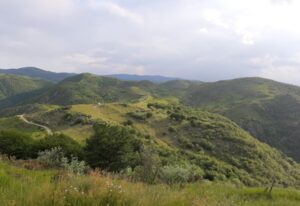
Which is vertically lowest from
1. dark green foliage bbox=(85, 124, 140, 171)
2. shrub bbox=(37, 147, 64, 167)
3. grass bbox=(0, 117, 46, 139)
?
grass bbox=(0, 117, 46, 139)

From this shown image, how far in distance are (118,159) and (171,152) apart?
141 feet

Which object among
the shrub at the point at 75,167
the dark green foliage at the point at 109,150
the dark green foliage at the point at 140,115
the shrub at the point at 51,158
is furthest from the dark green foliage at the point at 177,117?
the shrub at the point at 75,167

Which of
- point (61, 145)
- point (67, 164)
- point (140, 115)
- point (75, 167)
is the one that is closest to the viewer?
point (75, 167)

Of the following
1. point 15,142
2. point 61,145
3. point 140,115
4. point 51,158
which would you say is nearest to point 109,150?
point 61,145

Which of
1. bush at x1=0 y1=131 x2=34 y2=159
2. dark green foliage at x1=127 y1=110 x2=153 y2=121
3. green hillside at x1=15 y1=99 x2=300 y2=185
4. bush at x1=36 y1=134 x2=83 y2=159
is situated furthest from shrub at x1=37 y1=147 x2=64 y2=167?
dark green foliage at x1=127 y1=110 x2=153 y2=121

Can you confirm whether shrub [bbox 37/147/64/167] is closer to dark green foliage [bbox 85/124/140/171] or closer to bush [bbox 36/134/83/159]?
dark green foliage [bbox 85/124/140/171]

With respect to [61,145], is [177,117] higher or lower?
lower

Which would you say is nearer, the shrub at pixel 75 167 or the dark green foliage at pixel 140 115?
the shrub at pixel 75 167

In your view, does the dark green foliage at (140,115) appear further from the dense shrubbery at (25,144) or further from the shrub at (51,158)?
the shrub at (51,158)

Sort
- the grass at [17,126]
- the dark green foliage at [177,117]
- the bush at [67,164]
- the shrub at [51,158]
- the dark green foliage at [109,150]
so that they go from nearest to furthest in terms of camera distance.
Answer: the bush at [67,164] < the shrub at [51,158] < the dark green foliage at [109,150] < the grass at [17,126] < the dark green foliage at [177,117]

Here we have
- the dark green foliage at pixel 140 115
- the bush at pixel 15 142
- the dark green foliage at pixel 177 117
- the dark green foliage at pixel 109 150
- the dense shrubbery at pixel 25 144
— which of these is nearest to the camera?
the dark green foliage at pixel 109 150

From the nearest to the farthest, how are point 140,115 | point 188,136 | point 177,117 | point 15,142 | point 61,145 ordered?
point 61,145 → point 15,142 → point 188,136 → point 140,115 → point 177,117

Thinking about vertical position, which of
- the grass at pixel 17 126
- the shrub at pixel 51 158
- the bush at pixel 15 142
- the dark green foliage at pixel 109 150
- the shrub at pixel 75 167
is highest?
the shrub at pixel 75 167

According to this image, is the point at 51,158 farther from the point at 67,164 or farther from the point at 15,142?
the point at 15,142
